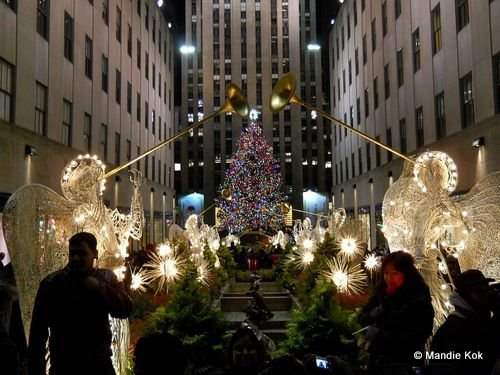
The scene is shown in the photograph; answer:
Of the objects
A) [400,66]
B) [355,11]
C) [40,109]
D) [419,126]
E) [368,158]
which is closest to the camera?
[40,109]

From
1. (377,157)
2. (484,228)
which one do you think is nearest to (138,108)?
(377,157)

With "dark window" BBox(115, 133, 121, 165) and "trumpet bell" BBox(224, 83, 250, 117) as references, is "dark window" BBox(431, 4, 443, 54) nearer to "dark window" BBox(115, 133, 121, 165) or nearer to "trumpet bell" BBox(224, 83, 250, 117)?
"trumpet bell" BBox(224, 83, 250, 117)

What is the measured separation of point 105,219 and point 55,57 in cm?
1584

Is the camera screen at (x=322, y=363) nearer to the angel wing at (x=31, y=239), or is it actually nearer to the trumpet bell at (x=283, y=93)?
the angel wing at (x=31, y=239)

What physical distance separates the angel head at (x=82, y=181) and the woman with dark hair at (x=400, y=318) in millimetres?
4211

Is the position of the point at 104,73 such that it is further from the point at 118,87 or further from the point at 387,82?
the point at 387,82

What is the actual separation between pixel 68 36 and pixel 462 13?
17.0 m

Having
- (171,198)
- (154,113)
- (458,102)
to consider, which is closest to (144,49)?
(154,113)

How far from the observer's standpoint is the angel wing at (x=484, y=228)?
20.8 ft

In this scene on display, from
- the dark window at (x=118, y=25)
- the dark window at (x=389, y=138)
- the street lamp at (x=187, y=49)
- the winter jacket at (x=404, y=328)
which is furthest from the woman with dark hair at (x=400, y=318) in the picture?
the street lamp at (x=187, y=49)

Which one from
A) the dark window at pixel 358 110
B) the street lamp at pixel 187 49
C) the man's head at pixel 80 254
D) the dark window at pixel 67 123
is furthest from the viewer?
the street lamp at pixel 187 49

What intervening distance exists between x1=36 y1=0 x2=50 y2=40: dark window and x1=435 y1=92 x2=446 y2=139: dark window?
55.8ft

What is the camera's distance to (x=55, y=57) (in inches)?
791

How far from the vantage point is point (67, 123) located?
21734 millimetres
